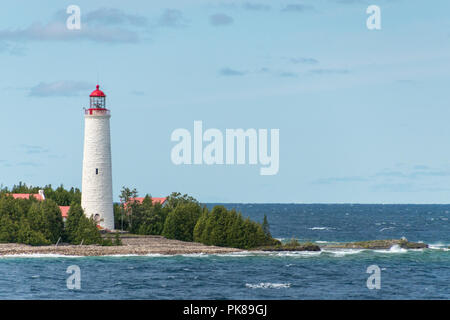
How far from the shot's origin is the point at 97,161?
76.9 meters

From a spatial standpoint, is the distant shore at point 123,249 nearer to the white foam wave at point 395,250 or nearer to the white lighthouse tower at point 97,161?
the white lighthouse tower at point 97,161

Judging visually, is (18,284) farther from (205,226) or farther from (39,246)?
(205,226)

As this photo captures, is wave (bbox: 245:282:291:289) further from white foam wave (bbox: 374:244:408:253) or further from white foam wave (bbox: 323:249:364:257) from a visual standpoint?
white foam wave (bbox: 374:244:408:253)

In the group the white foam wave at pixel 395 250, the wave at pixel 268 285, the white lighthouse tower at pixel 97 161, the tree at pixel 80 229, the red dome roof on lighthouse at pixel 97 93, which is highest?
the red dome roof on lighthouse at pixel 97 93

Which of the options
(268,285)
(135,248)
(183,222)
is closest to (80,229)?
(135,248)

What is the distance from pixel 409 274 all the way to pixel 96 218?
34.4 metres

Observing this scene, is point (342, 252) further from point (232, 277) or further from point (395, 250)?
point (232, 277)

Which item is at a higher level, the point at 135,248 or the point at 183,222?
the point at 183,222

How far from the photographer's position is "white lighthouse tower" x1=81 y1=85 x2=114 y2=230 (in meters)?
76.9

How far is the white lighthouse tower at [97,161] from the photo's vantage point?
76.9m

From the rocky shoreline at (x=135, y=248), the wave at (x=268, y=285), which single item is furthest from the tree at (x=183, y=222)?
the wave at (x=268, y=285)
